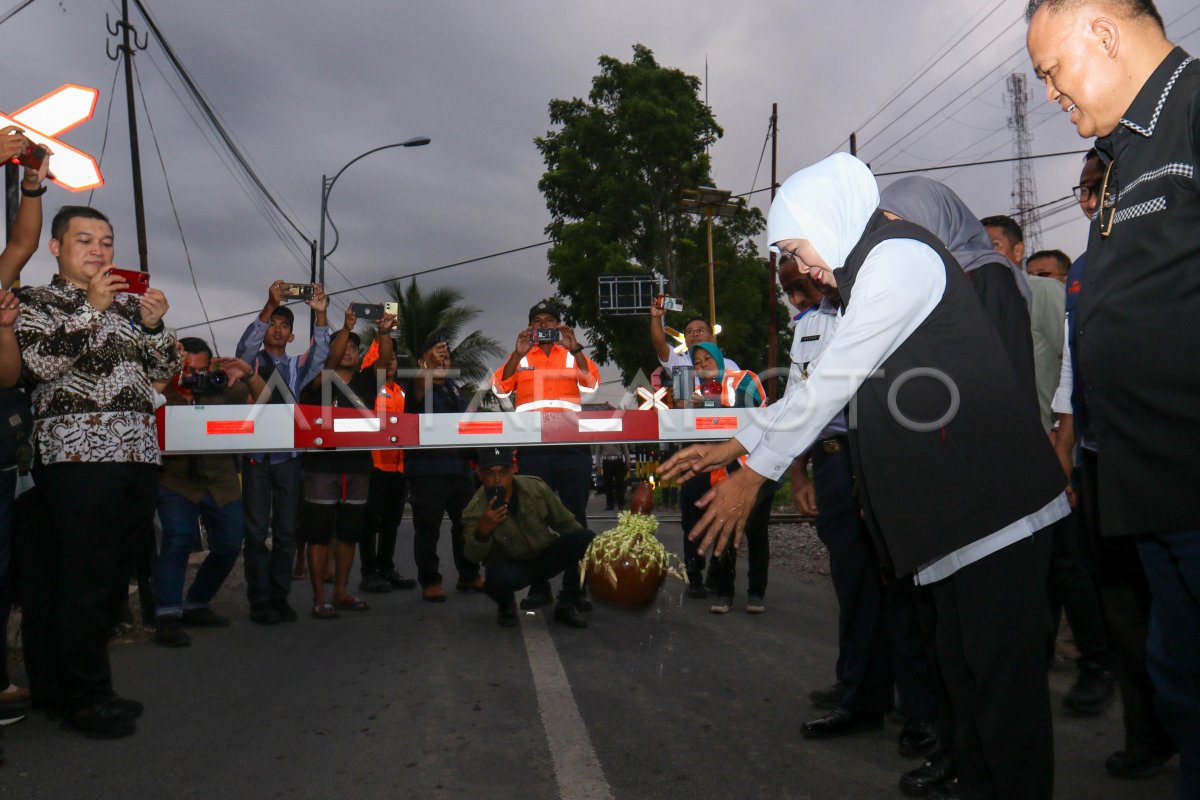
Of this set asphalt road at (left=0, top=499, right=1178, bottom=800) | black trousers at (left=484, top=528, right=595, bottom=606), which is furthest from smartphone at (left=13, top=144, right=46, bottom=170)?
black trousers at (left=484, top=528, right=595, bottom=606)

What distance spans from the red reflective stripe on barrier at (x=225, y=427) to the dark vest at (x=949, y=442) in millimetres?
5055

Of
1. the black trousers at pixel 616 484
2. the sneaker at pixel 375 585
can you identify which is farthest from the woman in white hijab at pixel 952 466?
→ the black trousers at pixel 616 484

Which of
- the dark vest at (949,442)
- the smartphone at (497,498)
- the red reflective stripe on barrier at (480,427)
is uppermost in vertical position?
the red reflective stripe on barrier at (480,427)

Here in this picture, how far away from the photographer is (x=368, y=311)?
24.3ft

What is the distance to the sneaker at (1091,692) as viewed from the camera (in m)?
4.12

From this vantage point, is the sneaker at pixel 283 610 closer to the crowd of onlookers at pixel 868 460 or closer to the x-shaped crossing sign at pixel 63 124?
the crowd of onlookers at pixel 868 460

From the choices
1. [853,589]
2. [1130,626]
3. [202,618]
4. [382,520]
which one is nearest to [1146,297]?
[1130,626]

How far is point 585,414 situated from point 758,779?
3.88 metres

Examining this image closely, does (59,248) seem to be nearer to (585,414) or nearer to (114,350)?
(114,350)

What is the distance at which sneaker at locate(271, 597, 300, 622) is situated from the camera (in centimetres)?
672

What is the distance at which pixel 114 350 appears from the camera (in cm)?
428

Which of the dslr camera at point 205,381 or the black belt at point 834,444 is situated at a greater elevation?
the dslr camera at point 205,381

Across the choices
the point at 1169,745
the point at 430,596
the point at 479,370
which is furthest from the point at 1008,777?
the point at 479,370

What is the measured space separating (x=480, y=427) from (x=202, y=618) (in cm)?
238
